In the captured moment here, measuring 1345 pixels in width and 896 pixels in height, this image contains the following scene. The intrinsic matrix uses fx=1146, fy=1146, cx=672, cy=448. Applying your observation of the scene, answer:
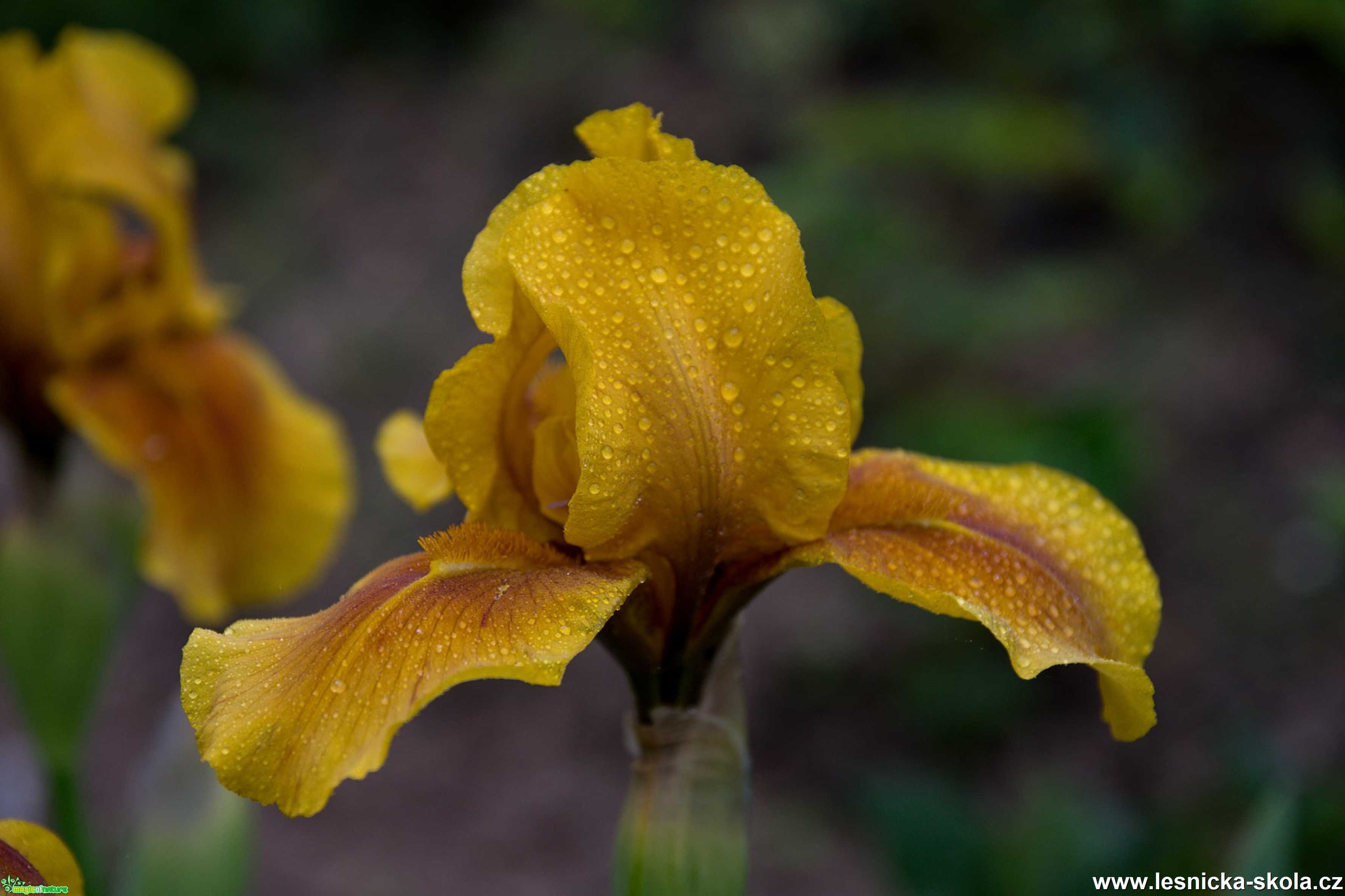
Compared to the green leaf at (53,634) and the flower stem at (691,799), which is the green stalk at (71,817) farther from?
the flower stem at (691,799)

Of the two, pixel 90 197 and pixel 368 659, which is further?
pixel 90 197

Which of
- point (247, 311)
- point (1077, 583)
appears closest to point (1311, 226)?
point (1077, 583)

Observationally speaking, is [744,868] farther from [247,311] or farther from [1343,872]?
[247,311]

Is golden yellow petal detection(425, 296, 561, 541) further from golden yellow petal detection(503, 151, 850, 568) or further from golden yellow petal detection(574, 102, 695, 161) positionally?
golden yellow petal detection(574, 102, 695, 161)

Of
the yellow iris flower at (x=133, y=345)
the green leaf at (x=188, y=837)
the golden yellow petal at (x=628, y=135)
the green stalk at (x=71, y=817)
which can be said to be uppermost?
the golden yellow petal at (x=628, y=135)

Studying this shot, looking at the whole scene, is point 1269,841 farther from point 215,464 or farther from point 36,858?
point 215,464

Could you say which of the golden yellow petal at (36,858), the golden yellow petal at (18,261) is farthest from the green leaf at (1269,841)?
the golden yellow petal at (18,261)

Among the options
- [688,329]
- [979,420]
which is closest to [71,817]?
[688,329]
